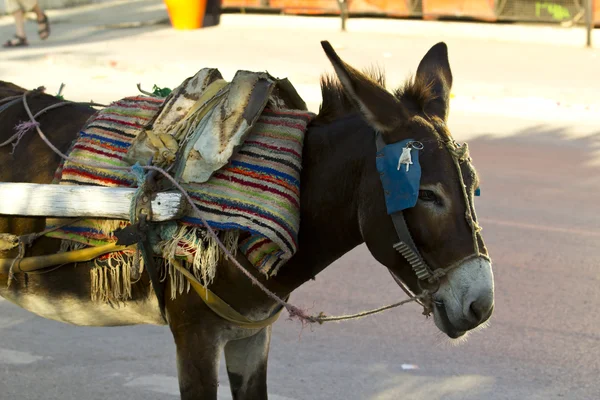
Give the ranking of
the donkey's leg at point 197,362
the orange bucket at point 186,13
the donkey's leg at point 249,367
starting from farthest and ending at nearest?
the orange bucket at point 186,13 < the donkey's leg at point 249,367 < the donkey's leg at point 197,362

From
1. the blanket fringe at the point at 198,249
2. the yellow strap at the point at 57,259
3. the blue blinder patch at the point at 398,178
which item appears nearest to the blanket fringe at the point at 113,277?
the yellow strap at the point at 57,259

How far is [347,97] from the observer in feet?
10.6

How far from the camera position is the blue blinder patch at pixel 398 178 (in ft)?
9.69

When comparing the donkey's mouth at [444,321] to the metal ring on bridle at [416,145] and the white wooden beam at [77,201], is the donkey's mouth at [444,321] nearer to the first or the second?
the metal ring on bridle at [416,145]

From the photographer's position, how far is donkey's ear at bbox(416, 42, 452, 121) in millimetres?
3293

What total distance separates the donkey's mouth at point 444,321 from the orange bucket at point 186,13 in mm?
14777

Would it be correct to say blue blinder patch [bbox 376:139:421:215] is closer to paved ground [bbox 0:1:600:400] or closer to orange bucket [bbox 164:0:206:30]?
paved ground [bbox 0:1:600:400]

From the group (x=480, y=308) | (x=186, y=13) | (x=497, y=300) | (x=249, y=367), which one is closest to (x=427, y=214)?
(x=480, y=308)

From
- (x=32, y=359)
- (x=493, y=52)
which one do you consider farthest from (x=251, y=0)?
(x=32, y=359)

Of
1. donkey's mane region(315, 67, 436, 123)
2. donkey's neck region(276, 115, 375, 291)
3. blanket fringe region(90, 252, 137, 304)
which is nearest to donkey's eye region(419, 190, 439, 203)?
donkey's neck region(276, 115, 375, 291)

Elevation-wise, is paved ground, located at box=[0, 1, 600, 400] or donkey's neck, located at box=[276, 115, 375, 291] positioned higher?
donkey's neck, located at box=[276, 115, 375, 291]

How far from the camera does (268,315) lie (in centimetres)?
352

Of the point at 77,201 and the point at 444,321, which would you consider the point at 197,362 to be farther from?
the point at 444,321

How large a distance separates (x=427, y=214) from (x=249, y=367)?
3.73ft
